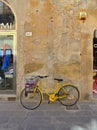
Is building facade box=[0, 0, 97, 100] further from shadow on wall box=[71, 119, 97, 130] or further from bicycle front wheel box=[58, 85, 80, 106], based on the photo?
shadow on wall box=[71, 119, 97, 130]

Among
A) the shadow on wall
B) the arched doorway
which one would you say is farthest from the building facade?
the shadow on wall

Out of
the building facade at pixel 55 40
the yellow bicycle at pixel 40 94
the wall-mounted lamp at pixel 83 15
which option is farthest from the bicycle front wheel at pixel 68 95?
the wall-mounted lamp at pixel 83 15

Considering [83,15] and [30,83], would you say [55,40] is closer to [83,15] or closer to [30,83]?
[83,15]

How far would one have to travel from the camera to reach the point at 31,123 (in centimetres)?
837

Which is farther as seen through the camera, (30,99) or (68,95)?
(68,95)

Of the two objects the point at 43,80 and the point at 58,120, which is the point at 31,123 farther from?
the point at 43,80

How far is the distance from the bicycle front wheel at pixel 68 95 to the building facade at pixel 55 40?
2.55 feet

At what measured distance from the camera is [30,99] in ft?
34.7

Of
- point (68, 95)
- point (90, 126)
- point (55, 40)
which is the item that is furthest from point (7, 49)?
point (90, 126)

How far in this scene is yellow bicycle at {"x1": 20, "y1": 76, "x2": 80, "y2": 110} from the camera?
10.4 meters

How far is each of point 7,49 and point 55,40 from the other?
1866 millimetres

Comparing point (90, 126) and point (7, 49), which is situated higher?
point (7, 49)

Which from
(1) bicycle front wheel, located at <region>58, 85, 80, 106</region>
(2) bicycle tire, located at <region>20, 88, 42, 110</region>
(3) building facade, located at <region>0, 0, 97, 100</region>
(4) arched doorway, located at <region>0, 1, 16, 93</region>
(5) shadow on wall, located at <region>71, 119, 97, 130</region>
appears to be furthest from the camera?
(4) arched doorway, located at <region>0, 1, 16, 93</region>

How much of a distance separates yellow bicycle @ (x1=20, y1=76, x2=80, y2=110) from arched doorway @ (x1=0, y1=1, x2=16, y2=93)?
4.85 feet
